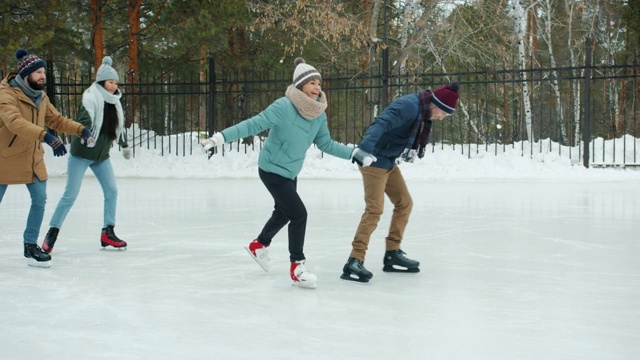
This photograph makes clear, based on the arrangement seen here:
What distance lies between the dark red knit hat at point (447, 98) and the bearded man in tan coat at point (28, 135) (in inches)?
102

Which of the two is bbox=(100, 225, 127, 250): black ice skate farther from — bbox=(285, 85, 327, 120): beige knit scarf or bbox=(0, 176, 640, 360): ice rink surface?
bbox=(285, 85, 327, 120): beige knit scarf

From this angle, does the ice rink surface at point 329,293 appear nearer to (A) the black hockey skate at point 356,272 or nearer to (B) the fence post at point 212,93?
(A) the black hockey skate at point 356,272

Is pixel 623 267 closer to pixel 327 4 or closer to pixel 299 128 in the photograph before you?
pixel 299 128

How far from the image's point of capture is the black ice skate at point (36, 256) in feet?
19.8

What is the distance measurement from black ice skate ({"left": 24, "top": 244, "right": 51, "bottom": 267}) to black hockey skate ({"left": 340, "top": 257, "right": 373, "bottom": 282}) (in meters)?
2.32

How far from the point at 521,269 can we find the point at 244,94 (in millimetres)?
12825

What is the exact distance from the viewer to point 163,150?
1881 cm

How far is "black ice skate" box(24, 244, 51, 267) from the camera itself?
602 cm

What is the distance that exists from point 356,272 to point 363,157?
86cm

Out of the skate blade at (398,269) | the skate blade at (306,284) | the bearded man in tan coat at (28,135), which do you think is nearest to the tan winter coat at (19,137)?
the bearded man in tan coat at (28,135)

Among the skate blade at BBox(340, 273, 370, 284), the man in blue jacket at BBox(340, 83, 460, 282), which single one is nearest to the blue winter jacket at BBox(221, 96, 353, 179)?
the man in blue jacket at BBox(340, 83, 460, 282)

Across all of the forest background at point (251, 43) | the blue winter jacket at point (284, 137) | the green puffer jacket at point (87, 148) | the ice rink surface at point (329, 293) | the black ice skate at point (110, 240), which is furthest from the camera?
the forest background at point (251, 43)

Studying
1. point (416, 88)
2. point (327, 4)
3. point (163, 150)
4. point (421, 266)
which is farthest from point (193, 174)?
point (421, 266)

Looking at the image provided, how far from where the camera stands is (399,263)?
5.77 metres
